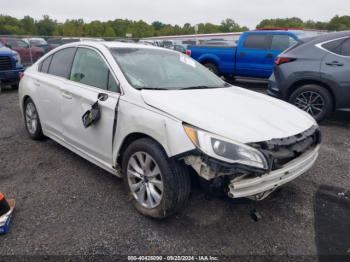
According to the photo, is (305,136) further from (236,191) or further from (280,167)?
(236,191)

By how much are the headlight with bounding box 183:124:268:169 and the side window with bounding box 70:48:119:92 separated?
3.79 ft

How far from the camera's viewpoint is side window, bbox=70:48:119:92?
9.94ft

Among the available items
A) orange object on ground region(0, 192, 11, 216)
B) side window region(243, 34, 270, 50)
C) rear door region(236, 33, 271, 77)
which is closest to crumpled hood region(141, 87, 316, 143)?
orange object on ground region(0, 192, 11, 216)

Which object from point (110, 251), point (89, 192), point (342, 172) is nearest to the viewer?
point (110, 251)

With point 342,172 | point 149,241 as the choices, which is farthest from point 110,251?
point 342,172

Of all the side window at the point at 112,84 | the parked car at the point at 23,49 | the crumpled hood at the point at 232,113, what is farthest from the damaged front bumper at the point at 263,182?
the parked car at the point at 23,49

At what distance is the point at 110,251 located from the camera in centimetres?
231

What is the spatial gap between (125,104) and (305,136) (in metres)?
1.65

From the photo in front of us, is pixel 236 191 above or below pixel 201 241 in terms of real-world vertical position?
above

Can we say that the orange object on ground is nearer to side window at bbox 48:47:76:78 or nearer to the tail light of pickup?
side window at bbox 48:47:76:78

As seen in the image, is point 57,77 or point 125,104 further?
point 57,77

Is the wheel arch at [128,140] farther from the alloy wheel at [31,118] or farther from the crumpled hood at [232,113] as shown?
the alloy wheel at [31,118]

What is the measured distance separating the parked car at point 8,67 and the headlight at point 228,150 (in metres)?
8.58

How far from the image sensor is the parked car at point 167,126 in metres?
2.20
